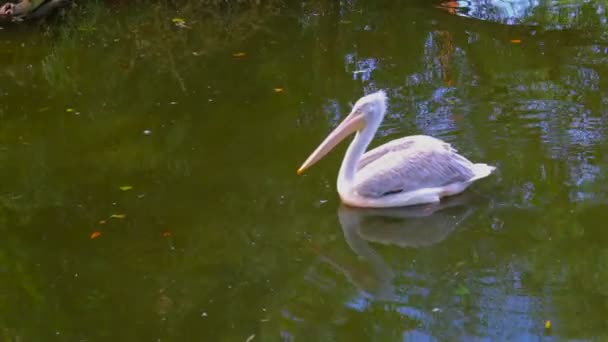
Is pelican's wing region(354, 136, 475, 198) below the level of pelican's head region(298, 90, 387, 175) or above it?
below

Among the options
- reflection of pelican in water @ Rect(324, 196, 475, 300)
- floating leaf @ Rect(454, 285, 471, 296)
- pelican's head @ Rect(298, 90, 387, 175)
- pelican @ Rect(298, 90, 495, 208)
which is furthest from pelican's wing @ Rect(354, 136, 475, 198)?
floating leaf @ Rect(454, 285, 471, 296)

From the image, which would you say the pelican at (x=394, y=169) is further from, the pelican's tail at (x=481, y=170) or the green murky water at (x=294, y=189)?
the green murky water at (x=294, y=189)

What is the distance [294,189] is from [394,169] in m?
0.65

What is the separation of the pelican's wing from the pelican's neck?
0.05 metres

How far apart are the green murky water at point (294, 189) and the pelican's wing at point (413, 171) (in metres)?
0.15

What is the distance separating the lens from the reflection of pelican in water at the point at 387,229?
4434mm

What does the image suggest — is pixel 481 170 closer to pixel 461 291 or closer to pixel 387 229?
pixel 387 229

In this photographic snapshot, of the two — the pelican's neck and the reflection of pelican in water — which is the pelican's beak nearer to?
the pelican's neck

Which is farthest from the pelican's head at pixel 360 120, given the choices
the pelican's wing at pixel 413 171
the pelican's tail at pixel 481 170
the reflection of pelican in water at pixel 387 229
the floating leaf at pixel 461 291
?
the floating leaf at pixel 461 291

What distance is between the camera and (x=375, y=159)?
5.20 metres

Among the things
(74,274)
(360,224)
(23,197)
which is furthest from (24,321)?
(360,224)

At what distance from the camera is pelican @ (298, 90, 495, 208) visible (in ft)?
16.3

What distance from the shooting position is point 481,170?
508 cm

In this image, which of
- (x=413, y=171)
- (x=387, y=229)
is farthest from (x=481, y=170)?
(x=387, y=229)
